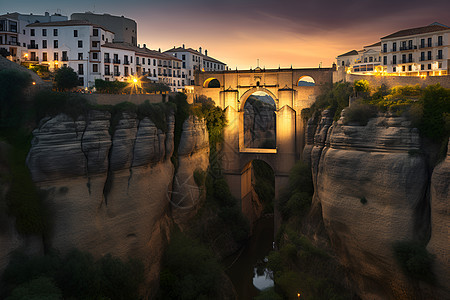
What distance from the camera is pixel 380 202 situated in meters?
21.3

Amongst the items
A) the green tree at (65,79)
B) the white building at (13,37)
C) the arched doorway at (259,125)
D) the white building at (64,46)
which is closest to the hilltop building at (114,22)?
the white building at (64,46)

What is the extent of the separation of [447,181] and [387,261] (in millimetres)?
5409

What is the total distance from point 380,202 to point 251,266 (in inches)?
623

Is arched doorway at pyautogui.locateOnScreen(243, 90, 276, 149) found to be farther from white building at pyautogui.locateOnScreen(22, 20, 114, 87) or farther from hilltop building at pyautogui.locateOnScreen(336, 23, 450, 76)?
white building at pyautogui.locateOnScreen(22, 20, 114, 87)

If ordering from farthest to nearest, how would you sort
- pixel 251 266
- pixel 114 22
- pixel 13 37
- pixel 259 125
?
1. pixel 259 125
2. pixel 114 22
3. pixel 13 37
4. pixel 251 266

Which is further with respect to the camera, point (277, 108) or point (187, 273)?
point (277, 108)

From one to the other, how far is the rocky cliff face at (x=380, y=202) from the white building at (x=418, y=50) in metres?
16.7

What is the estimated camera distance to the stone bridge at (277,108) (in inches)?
1462

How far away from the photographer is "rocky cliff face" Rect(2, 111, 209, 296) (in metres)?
20.9

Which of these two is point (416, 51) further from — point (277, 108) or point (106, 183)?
point (106, 183)

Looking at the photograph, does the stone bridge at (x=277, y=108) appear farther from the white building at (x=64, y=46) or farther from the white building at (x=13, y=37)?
the white building at (x=13, y=37)

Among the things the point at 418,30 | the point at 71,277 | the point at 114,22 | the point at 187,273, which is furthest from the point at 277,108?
the point at 71,277

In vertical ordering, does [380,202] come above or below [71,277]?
above

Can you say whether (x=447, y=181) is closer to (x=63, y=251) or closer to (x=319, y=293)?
(x=319, y=293)
